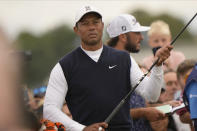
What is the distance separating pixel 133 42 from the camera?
18.3ft

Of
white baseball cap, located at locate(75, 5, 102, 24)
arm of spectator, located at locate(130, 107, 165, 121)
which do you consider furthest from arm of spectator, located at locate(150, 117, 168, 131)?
white baseball cap, located at locate(75, 5, 102, 24)

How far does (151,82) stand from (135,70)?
0.75 feet

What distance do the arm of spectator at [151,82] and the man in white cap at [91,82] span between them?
19 millimetres

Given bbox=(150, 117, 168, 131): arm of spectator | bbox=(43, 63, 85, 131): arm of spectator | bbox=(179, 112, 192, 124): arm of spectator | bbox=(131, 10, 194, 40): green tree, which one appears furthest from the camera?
bbox=(131, 10, 194, 40): green tree

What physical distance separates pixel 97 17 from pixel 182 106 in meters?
1.65

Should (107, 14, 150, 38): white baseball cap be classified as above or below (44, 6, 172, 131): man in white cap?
above

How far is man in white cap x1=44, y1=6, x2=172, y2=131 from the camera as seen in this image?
4.16 metres

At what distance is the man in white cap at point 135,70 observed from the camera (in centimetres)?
419

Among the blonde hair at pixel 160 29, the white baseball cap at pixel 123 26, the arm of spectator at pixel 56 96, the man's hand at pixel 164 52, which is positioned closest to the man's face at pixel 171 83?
the blonde hair at pixel 160 29

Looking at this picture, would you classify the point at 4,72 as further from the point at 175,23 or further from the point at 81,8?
the point at 175,23

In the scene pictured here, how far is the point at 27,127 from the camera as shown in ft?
5.21

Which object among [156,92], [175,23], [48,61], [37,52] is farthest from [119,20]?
[175,23]

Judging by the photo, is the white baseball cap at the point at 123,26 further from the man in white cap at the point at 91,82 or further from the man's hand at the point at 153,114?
the man in white cap at the point at 91,82

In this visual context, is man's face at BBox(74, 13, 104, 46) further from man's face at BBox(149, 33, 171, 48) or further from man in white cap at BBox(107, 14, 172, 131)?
man's face at BBox(149, 33, 171, 48)
